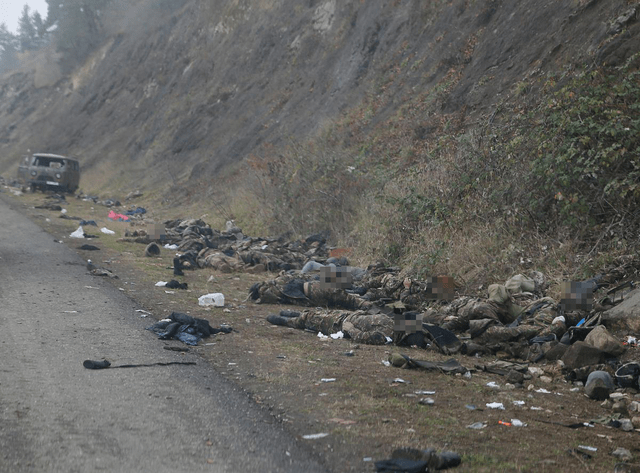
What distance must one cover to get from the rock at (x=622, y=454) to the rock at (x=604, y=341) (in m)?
1.87

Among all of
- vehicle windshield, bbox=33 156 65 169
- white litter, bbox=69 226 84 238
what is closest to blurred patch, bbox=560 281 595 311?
white litter, bbox=69 226 84 238

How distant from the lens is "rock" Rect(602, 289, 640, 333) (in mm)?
6078

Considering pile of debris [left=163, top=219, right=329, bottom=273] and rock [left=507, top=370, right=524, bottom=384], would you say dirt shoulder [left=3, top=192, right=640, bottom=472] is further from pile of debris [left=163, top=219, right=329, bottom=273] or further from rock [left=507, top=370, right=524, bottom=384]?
pile of debris [left=163, top=219, right=329, bottom=273]

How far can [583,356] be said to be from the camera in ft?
18.9

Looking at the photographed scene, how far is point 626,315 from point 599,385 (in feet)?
4.13

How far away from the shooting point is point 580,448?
4.02 m

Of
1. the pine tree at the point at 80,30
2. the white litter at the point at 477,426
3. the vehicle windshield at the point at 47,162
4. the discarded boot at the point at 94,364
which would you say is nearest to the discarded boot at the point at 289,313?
the discarded boot at the point at 94,364

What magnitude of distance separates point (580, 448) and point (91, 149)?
42.6 meters

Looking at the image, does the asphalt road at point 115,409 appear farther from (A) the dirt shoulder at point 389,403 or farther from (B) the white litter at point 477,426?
(B) the white litter at point 477,426

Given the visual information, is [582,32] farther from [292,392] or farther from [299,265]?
[292,392]

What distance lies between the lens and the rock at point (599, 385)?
5.19 metres

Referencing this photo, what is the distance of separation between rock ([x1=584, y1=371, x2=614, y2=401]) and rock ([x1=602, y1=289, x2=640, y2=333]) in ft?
2.99

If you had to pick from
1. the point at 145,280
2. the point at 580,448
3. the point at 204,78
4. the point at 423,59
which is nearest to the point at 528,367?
the point at 580,448

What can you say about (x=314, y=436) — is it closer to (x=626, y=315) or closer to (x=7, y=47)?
(x=626, y=315)
